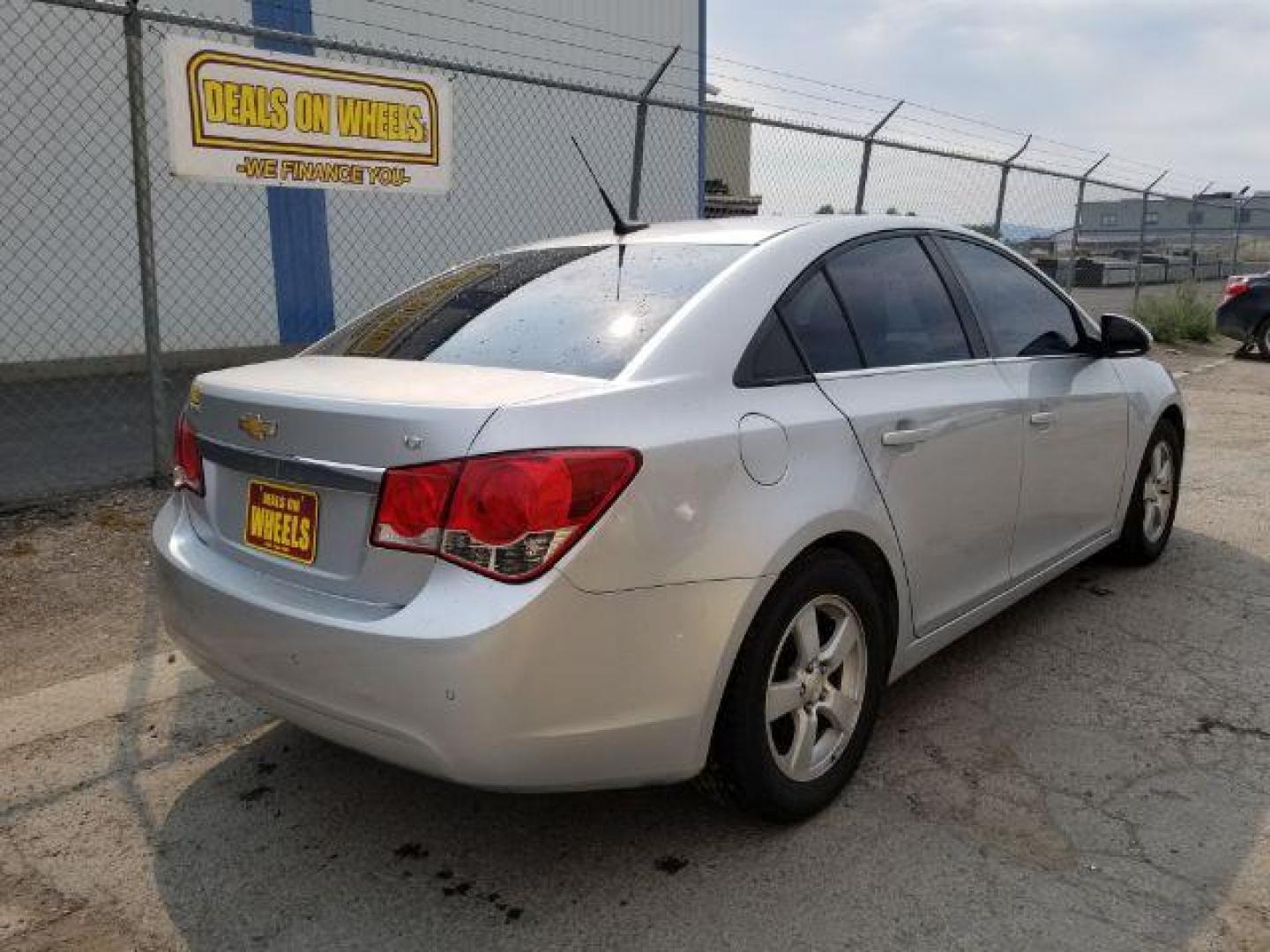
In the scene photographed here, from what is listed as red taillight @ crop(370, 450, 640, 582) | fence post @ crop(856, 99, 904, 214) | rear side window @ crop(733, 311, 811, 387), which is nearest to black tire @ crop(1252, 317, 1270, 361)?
fence post @ crop(856, 99, 904, 214)

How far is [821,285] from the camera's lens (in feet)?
9.67

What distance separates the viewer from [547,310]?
2.79 meters

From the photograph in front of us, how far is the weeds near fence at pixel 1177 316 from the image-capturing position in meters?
15.1

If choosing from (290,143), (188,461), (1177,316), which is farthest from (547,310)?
(1177,316)

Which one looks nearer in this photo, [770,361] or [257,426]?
[257,426]

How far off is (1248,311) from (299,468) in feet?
47.9

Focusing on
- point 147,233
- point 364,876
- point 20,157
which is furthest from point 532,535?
point 20,157

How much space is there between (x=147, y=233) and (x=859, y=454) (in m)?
4.01

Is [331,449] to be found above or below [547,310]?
below

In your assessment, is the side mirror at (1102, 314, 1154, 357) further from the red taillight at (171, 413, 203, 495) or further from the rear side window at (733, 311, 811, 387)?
the red taillight at (171, 413, 203, 495)

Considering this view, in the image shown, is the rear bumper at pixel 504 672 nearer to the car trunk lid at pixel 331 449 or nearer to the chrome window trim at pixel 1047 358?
the car trunk lid at pixel 331 449

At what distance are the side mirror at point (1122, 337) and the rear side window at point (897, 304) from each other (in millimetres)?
972

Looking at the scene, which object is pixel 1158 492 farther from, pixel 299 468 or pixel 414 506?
pixel 299 468

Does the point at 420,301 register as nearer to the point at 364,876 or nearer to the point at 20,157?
the point at 364,876
